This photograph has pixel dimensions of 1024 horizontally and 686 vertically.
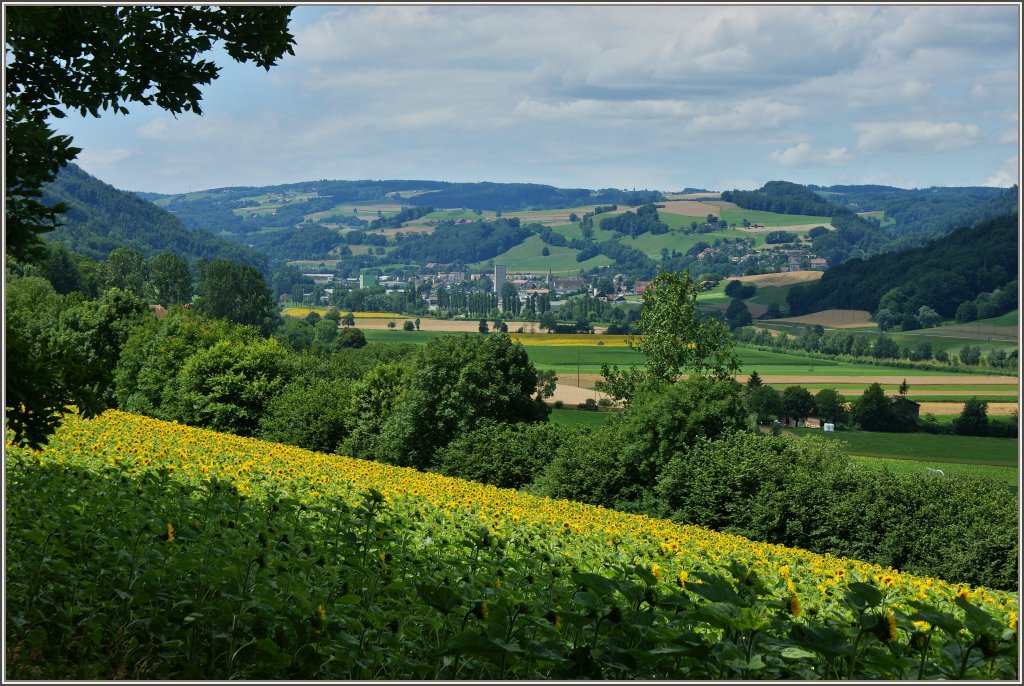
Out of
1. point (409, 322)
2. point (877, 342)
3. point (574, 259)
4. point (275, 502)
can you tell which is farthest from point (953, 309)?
point (574, 259)

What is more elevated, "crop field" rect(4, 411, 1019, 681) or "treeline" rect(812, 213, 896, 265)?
"treeline" rect(812, 213, 896, 265)

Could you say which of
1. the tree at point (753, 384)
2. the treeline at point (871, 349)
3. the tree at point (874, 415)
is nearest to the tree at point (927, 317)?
the treeline at point (871, 349)

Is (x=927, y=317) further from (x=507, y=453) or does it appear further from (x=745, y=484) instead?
(x=745, y=484)

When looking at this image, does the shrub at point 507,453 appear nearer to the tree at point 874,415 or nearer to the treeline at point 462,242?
the tree at point 874,415

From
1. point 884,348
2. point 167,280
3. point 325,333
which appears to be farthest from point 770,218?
point 167,280

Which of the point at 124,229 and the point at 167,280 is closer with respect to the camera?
the point at 167,280

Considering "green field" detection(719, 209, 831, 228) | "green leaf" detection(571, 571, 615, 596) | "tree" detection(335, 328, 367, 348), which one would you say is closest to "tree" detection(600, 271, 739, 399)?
"green leaf" detection(571, 571, 615, 596)

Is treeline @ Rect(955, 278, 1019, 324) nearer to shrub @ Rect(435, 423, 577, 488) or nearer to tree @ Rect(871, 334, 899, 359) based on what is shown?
shrub @ Rect(435, 423, 577, 488)
